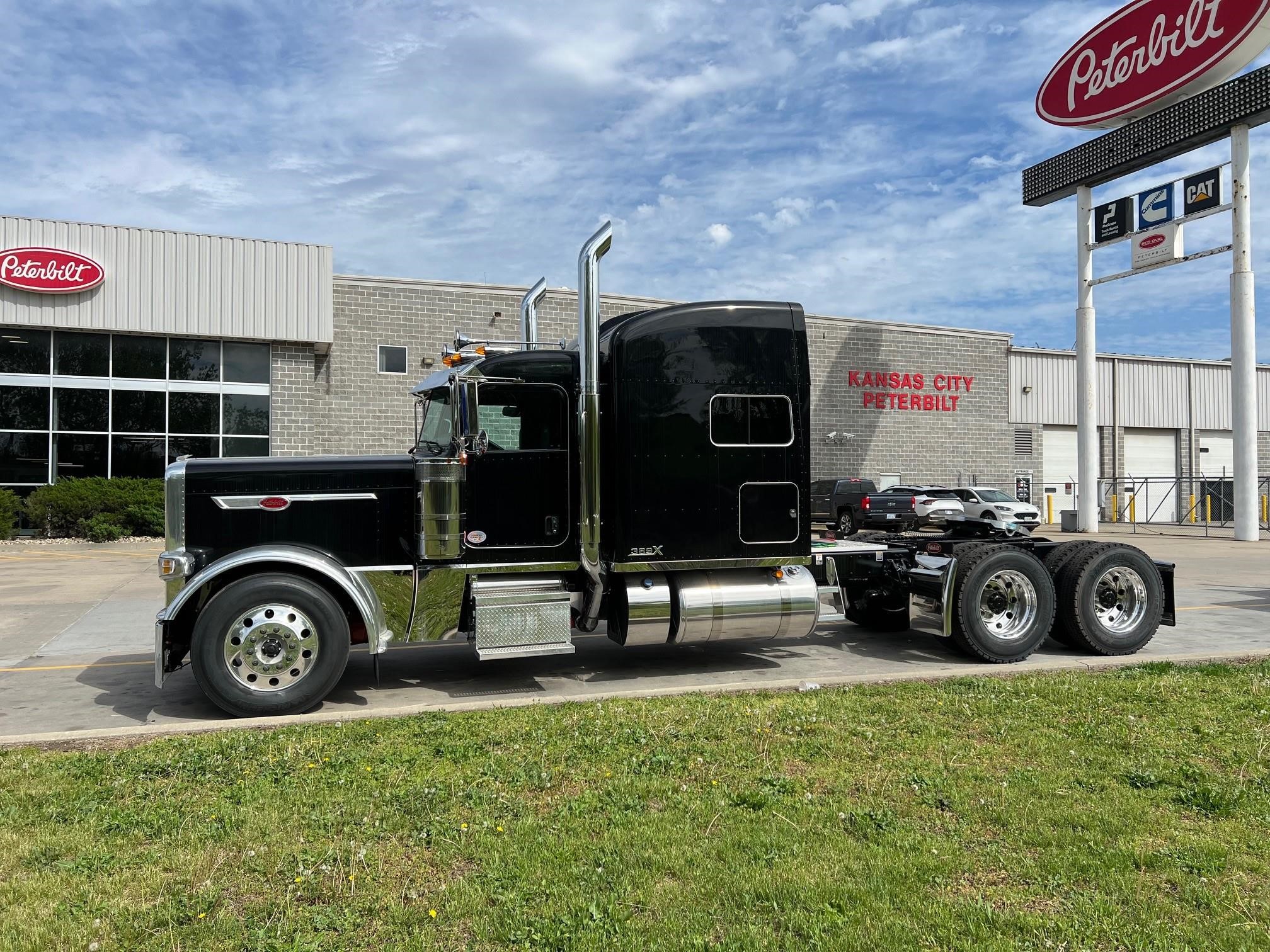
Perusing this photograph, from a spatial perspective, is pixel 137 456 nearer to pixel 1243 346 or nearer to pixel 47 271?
pixel 47 271

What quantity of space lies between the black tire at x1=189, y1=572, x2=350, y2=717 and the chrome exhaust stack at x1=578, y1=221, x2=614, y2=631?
1960 mm

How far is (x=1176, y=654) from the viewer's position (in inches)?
340

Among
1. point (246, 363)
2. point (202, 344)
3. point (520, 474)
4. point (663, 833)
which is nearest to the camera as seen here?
point (663, 833)

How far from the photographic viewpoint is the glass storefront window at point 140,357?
2689 cm

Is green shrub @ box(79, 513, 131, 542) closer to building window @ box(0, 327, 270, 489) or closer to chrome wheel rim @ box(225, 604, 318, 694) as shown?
building window @ box(0, 327, 270, 489)

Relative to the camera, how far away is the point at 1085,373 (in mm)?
32531

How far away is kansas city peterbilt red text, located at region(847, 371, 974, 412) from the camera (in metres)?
36.2

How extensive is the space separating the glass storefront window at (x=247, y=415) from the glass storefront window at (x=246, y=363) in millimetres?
491

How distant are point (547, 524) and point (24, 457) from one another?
81.6 ft

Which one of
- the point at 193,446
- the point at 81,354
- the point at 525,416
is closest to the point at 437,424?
the point at 525,416

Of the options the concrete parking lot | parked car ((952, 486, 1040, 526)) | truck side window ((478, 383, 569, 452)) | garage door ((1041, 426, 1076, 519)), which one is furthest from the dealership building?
garage door ((1041, 426, 1076, 519))

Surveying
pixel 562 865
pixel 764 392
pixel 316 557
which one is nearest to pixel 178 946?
pixel 562 865

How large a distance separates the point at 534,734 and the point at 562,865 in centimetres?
184

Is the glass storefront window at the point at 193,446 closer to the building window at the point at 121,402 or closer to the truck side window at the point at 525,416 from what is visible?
the building window at the point at 121,402
